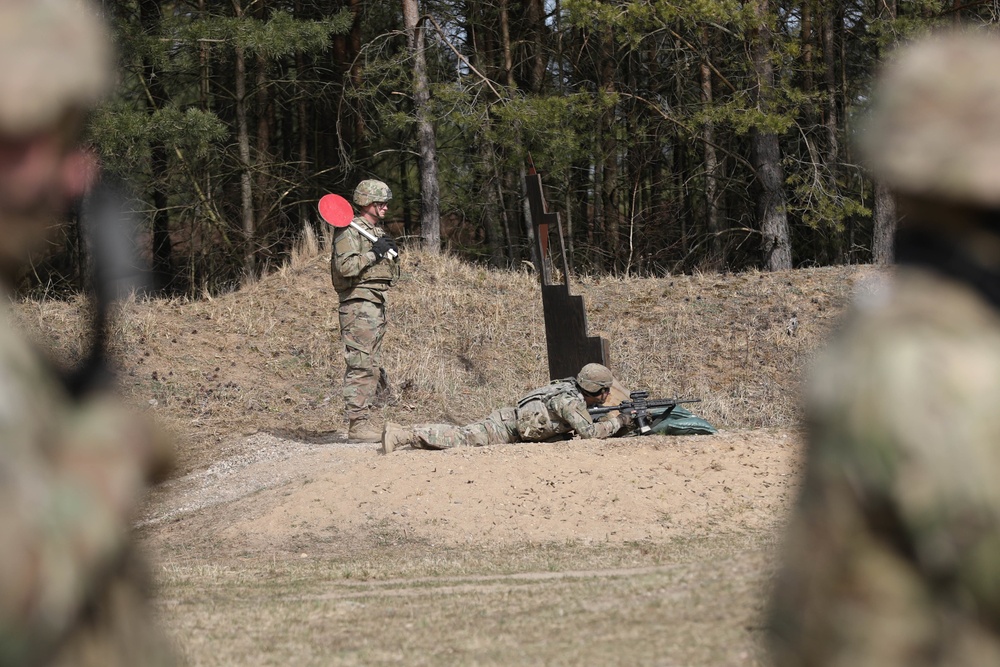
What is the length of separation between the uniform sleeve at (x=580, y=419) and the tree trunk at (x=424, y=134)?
34.4 feet

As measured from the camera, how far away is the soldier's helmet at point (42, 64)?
163cm

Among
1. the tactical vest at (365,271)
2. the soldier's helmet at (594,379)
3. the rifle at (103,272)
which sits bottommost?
the soldier's helmet at (594,379)

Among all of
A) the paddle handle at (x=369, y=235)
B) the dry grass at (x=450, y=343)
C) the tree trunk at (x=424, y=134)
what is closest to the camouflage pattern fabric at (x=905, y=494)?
the paddle handle at (x=369, y=235)

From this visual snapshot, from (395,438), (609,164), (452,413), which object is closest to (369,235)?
(395,438)

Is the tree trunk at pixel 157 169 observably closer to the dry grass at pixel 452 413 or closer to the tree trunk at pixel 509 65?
the dry grass at pixel 452 413

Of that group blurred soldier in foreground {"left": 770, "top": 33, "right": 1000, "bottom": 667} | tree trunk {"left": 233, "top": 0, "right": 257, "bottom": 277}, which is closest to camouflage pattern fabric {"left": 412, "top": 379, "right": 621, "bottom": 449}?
blurred soldier in foreground {"left": 770, "top": 33, "right": 1000, "bottom": 667}

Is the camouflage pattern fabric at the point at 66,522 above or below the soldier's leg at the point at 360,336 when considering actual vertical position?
above

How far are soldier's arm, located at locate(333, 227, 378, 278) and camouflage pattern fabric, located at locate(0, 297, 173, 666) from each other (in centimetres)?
1024

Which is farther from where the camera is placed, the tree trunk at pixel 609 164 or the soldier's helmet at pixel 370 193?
the tree trunk at pixel 609 164

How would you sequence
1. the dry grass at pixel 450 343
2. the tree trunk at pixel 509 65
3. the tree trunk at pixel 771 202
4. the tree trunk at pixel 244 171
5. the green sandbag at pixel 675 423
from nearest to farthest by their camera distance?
the green sandbag at pixel 675 423
the dry grass at pixel 450 343
the tree trunk at pixel 771 202
the tree trunk at pixel 244 171
the tree trunk at pixel 509 65

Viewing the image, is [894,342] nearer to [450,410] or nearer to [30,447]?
[30,447]

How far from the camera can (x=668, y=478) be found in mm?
9773

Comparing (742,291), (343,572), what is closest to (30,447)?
(343,572)

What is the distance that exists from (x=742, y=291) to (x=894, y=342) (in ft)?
54.5
